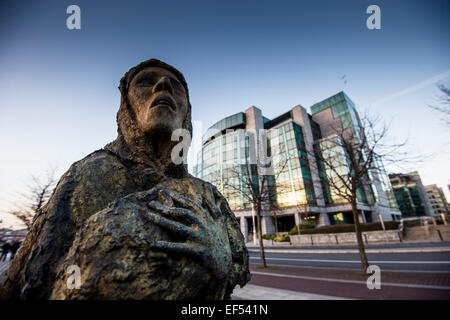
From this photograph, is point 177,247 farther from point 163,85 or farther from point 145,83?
point 145,83

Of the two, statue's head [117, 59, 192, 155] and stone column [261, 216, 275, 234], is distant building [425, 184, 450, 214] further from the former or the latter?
statue's head [117, 59, 192, 155]

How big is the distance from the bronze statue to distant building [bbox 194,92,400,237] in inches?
1137

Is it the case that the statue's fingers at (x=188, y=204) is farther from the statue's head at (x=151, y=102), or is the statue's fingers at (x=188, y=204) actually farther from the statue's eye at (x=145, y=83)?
the statue's eye at (x=145, y=83)

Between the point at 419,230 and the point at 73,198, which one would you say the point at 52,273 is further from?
the point at 419,230

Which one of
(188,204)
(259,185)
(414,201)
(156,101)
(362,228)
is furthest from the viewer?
(414,201)

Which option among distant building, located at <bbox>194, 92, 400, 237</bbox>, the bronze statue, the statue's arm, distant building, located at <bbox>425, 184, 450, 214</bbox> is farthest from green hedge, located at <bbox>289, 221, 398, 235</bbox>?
distant building, located at <bbox>425, 184, 450, 214</bbox>

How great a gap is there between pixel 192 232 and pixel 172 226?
10 centimetres

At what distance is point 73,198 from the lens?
1.21 meters

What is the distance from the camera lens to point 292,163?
3603cm

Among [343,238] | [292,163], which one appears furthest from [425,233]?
[292,163]

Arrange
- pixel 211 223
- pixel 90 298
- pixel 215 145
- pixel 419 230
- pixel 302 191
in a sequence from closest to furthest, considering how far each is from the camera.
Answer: pixel 90 298 < pixel 211 223 < pixel 419 230 < pixel 302 191 < pixel 215 145

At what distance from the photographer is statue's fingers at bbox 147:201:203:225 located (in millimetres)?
1004
